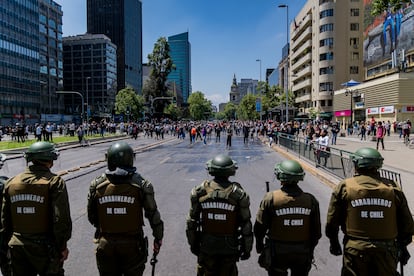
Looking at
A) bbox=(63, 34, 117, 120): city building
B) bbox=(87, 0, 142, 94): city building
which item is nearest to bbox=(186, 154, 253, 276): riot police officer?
bbox=(63, 34, 117, 120): city building

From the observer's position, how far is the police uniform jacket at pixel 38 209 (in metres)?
3.29

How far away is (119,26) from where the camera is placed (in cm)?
13750

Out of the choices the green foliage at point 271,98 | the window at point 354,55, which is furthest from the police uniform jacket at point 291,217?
the green foliage at point 271,98

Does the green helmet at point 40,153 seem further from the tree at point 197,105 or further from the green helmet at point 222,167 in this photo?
the tree at point 197,105

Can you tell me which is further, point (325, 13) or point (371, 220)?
point (325, 13)

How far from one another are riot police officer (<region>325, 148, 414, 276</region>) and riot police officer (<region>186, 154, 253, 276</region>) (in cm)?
88

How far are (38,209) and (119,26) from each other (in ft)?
474

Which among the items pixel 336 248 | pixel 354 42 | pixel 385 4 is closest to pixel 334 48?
pixel 354 42

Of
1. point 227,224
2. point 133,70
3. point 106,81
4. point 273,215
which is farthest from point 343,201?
point 133,70

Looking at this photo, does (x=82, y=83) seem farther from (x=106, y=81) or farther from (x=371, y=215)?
(x=371, y=215)

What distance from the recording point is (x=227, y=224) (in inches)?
131

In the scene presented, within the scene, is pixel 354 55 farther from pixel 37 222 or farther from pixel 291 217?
pixel 37 222

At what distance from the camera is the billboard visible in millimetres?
43312

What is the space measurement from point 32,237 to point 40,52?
9751cm
